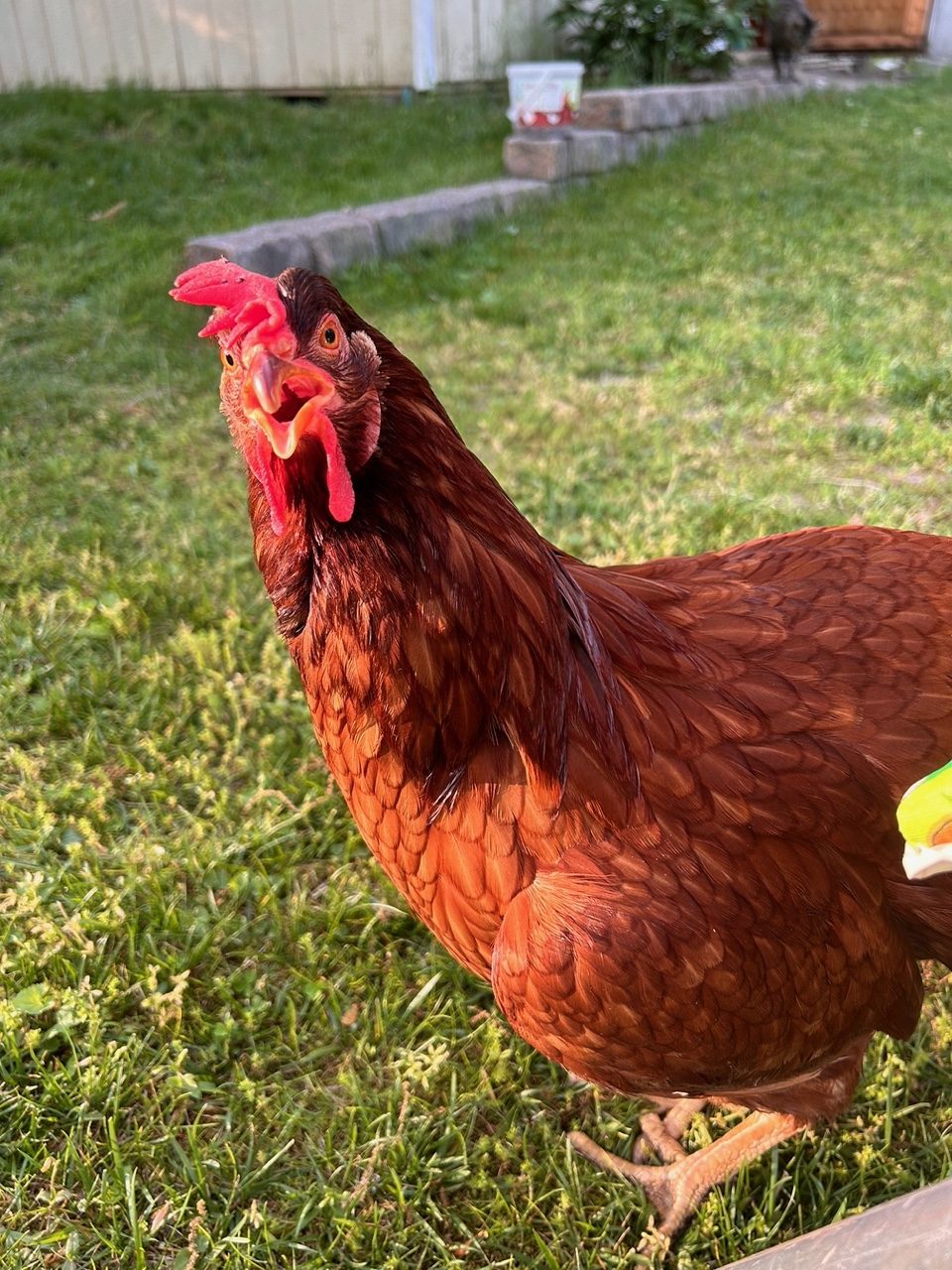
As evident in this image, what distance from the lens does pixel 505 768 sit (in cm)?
133

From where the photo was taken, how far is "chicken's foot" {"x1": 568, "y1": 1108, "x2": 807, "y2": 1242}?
1.69 meters

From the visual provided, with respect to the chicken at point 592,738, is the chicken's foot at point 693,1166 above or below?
below

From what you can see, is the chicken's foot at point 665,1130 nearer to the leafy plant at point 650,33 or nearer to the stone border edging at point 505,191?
the stone border edging at point 505,191

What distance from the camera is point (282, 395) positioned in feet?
3.36

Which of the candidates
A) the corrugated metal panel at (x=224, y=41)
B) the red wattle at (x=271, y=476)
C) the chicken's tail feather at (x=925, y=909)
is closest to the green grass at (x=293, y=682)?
the chicken's tail feather at (x=925, y=909)

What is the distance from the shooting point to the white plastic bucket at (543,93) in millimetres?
6406

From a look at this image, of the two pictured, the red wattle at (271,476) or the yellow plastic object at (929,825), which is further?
the red wattle at (271,476)

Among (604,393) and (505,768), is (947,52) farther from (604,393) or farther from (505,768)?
(505,768)

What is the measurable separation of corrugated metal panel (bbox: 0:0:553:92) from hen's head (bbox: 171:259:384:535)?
25.6ft

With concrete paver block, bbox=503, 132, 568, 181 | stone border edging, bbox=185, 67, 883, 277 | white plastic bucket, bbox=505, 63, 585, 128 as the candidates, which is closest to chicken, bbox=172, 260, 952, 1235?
stone border edging, bbox=185, 67, 883, 277

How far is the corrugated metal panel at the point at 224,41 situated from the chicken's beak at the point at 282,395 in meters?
7.99

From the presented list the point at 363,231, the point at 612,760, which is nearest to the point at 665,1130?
the point at 612,760

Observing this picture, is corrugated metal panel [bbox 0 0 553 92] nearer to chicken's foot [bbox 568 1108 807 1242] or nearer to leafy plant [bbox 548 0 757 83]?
leafy plant [bbox 548 0 757 83]

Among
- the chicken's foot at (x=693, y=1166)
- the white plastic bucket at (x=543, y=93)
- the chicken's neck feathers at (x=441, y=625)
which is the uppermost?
the white plastic bucket at (x=543, y=93)
